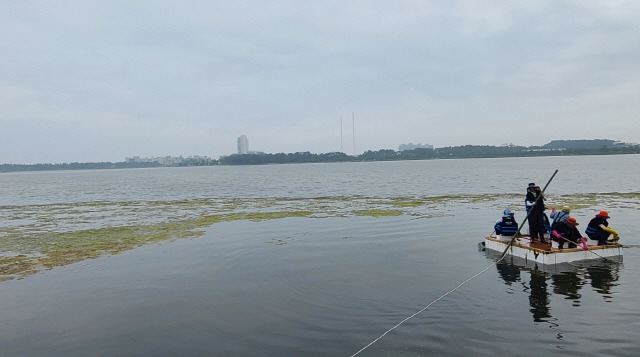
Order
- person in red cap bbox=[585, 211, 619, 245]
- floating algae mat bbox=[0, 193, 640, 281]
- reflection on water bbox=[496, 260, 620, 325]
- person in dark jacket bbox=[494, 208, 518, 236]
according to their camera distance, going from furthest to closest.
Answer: floating algae mat bbox=[0, 193, 640, 281], person in dark jacket bbox=[494, 208, 518, 236], person in red cap bbox=[585, 211, 619, 245], reflection on water bbox=[496, 260, 620, 325]

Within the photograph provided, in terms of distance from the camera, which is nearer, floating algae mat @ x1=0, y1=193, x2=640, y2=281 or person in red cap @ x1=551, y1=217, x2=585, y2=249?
person in red cap @ x1=551, y1=217, x2=585, y2=249

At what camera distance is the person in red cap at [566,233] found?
1670 centimetres

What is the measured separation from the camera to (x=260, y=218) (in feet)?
111

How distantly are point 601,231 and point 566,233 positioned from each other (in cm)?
148

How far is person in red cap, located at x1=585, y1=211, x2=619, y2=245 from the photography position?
17.0 metres

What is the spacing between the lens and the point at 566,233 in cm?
1700

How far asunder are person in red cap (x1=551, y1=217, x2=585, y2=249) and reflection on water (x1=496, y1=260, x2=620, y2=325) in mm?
989

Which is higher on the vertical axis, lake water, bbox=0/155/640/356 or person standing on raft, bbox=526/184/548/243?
person standing on raft, bbox=526/184/548/243

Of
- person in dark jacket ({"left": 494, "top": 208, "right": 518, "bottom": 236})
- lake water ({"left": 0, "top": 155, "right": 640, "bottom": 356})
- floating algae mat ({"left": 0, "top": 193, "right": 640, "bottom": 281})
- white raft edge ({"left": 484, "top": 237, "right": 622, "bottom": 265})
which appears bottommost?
lake water ({"left": 0, "top": 155, "right": 640, "bottom": 356})

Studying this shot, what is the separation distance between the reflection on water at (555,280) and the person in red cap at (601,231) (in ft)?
3.34

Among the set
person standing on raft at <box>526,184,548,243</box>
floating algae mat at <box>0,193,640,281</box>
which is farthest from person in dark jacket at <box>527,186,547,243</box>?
floating algae mat at <box>0,193,640,281</box>

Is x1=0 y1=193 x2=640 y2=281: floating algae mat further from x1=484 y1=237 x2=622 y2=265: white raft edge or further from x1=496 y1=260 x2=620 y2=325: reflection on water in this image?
x1=496 y1=260 x2=620 y2=325: reflection on water

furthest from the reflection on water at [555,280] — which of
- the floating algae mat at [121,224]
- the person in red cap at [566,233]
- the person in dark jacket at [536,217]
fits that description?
the floating algae mat at [121,224]

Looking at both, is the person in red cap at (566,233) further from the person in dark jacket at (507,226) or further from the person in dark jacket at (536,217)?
the person in dark jacket at (507,226)
